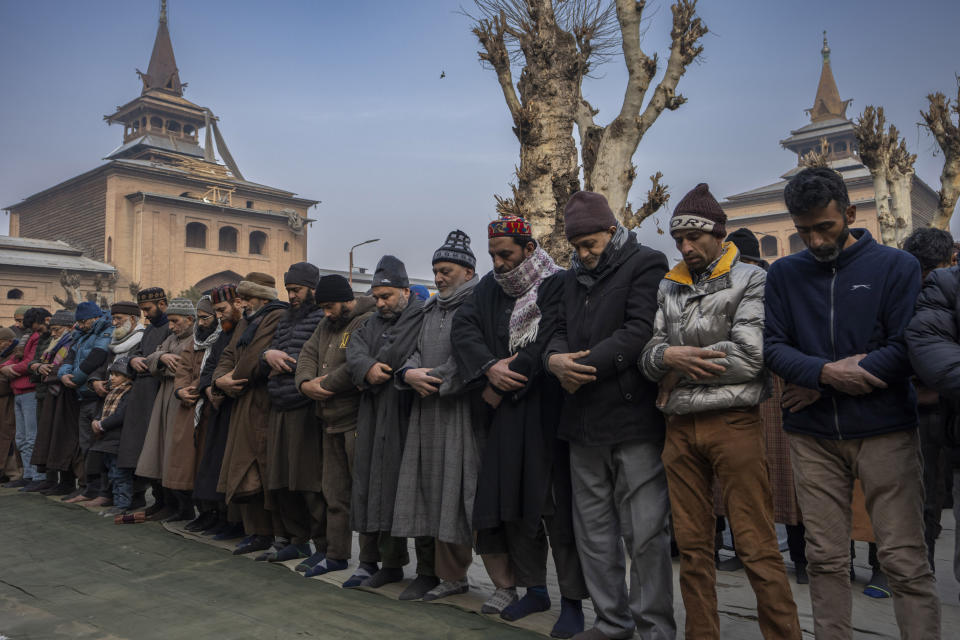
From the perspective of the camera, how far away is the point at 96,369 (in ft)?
24.1

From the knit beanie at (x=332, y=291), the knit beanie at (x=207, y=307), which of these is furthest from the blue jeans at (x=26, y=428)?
the knit beanie at (x=332, y=291)

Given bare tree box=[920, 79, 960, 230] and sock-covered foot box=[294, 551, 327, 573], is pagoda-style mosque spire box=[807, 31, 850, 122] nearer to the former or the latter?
bare tree box=[920, 79, 960, 230]

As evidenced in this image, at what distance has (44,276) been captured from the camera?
40406 mm

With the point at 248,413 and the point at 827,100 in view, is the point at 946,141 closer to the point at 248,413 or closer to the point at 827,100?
the point at 248,413

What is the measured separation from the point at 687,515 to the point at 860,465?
699mm

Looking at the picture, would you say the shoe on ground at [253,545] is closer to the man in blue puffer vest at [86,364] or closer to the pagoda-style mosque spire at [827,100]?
the man in blue puffer vest at [86,364]

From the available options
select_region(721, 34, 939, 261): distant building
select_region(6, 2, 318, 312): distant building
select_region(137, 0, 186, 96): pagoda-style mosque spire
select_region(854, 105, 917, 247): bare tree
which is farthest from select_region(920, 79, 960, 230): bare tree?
select_region(137, 0, 186, 96): pagoda-style mosque spire

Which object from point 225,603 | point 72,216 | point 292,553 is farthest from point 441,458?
point 72,216

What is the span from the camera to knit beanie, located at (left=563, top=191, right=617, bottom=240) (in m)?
3.38

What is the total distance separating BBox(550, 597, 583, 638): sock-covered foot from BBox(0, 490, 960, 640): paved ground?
10cm

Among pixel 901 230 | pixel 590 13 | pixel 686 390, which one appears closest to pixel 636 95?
pixel 590 13

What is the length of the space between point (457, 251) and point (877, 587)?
3.04m

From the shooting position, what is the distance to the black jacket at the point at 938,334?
2.49 metres

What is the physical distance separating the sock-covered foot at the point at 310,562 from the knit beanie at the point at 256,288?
2170mm
